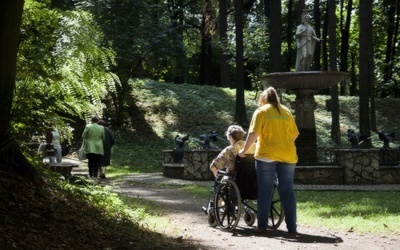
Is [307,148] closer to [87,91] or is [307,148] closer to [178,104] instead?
[87,91]

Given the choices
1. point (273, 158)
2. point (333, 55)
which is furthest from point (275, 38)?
point (273, 158)

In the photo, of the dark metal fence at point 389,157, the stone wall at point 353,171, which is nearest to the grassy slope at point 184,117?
the stone wall at point 353,171

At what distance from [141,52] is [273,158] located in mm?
18151

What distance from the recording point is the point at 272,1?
2216cm

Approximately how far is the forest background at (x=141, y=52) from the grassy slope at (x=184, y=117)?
0.92 metres

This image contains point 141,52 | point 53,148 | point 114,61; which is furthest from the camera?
point 141,52

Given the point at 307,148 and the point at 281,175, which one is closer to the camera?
the point at 281,175

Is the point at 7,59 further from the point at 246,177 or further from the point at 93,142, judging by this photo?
the point at 93,142

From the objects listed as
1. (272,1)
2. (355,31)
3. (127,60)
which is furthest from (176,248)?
(355,31)

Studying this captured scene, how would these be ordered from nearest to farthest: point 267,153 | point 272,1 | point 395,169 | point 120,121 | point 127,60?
1. point 267,153
2. point 395,169
3. point 272,1
4. point 127,60
5. point 120,121

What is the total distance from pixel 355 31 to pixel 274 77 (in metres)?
33.1

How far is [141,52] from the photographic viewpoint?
24.8m

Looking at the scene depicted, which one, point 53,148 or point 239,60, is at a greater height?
point 239,60

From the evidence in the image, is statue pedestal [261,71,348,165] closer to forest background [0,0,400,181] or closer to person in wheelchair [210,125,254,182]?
forest background [0,0,400,181]
